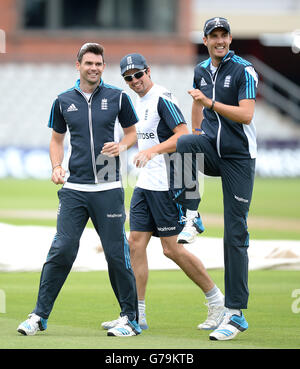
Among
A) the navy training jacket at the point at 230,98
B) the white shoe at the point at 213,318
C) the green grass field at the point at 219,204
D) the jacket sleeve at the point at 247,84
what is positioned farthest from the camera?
the green grass field at the point at 219,204

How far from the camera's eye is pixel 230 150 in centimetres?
799

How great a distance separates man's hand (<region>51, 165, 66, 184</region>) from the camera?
26.2ft

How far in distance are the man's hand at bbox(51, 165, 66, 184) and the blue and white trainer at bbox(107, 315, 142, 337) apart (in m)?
1.31

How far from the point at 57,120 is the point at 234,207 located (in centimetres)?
176

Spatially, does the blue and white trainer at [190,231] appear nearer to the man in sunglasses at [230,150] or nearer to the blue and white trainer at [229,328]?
the man in sunglasses at [230,150]

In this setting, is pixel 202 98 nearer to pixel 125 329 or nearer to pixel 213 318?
Result: pixel 125 329

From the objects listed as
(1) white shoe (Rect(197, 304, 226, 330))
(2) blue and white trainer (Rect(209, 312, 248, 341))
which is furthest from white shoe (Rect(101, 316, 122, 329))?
(2) blue and white trainer (Rect(209, 312, 248, 341))

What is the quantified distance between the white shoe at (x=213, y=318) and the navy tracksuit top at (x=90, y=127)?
5.35 ft

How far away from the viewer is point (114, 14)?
131 feet

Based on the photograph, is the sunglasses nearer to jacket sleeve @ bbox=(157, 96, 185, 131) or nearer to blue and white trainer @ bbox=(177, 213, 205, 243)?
jacket sleeve @ bbox=(157, 96, 185, 131)

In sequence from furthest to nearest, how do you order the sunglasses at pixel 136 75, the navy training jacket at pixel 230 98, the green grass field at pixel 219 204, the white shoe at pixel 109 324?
the green grass field at pixel 219 204 < the sunglasses at pixel 136 75 < the white shoe at pixel 109 324 < the navy training jacket at pixel 230 98

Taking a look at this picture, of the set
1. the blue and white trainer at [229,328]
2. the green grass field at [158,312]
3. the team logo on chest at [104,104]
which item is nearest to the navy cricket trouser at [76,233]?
the green grass field at [158,312]

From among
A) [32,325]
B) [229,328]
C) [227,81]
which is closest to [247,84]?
[227,81]

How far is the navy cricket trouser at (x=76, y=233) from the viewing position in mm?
7996
